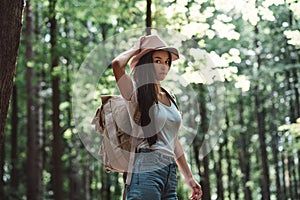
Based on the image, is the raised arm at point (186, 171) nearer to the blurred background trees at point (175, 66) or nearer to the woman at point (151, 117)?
the woman at point (151, 117)

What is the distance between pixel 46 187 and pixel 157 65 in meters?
26.1

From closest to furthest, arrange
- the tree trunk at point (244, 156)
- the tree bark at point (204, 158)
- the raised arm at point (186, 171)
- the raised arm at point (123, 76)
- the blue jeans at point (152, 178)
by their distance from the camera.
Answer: the blue jeans at point (152, 178), the raised arm at point (123, 76), the raised arm at point (186, 171), the tree bark at point (204, 158), the tree trunk at point (244, 156)

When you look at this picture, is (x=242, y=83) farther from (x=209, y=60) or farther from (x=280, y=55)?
(x=280, y=55)

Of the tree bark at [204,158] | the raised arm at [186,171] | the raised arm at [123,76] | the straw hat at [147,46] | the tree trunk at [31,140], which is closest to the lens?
the raised arm at [123,76]

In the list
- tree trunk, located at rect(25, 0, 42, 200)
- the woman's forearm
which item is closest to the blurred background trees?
tree trunk, located at rect(25, 0, 42, 200)

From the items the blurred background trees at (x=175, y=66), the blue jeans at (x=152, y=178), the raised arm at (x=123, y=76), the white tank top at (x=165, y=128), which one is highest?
the blurred background trees at (x=175, y=66)

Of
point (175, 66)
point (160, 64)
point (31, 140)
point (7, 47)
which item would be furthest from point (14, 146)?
point (160, 64)

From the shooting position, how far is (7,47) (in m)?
4.08

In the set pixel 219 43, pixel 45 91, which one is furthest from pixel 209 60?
pixel 45 91

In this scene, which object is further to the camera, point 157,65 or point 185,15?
point 185,15

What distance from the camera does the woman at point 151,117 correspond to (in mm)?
3131

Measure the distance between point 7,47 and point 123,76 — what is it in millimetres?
1365

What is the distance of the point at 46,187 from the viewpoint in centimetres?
2828

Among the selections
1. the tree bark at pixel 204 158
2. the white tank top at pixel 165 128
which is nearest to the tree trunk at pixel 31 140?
the tree bark at pixel 204 158
